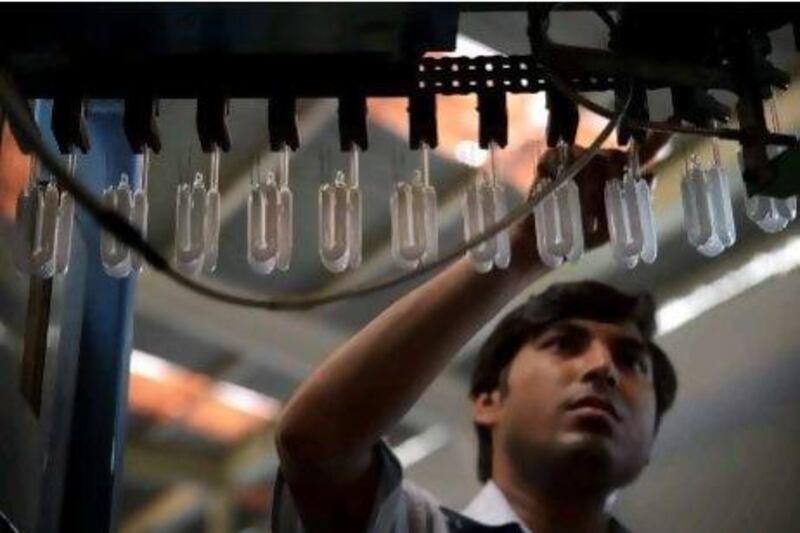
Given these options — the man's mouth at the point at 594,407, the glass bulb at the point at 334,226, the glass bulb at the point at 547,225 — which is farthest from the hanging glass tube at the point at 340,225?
the man's mouth at the point at 594,407

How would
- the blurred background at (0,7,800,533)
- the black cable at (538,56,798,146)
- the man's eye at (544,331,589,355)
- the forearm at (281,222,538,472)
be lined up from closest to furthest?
the black cable at (538,56,798,146), the forearm at (281,222,538,472), the blurred background at (0,7,800,533), the man's eye at (544,331,589,355)

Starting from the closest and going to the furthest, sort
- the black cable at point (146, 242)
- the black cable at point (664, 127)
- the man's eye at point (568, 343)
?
1. the black cable at point (146, 242)
2. the black cable at point (664, 127)
3. the man's eye at point (568, 343)

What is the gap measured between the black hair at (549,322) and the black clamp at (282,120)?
18.1 inches

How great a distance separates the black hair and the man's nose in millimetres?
42

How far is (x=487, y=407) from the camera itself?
1135 millimetres

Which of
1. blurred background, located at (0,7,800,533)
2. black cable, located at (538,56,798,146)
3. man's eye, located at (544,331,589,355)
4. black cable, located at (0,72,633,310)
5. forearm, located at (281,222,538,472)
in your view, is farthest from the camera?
man's eye, located at (544,331,589,355)

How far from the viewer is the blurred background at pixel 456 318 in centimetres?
98

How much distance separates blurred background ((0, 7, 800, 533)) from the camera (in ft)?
3.20

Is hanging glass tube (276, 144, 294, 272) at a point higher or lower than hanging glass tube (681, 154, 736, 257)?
lower

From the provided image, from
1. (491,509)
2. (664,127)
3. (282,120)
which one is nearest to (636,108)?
(664,127)

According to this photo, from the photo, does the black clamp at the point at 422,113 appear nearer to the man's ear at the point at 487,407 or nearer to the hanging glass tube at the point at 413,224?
the hanging glass tube at the point at 413,224

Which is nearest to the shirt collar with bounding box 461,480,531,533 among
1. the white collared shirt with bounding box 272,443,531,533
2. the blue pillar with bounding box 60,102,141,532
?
the white collared shirt with bounding box 272,443,531,533

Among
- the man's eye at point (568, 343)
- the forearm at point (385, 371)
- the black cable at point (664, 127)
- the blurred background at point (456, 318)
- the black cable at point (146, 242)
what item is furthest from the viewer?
the man's eye at point (568, 343)

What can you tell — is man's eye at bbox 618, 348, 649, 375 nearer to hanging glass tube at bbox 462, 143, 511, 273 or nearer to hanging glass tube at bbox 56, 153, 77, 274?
hanging glass tube at bbox 462, 143, 511, 273
